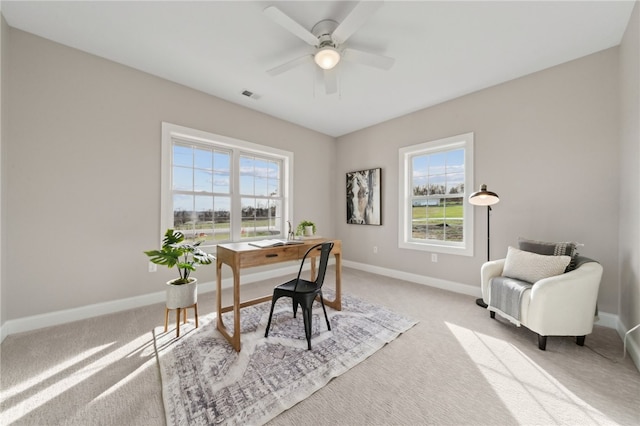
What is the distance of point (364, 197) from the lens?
15.0 ft

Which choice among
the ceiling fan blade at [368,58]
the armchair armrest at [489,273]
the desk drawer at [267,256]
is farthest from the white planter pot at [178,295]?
the armchair armrest at [489,273]

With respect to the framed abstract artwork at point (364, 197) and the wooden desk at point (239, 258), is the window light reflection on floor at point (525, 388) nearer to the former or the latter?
the wooden desk at point (239, 258)

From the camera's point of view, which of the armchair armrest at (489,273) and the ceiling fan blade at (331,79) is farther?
the armchair armrest at (489,273)

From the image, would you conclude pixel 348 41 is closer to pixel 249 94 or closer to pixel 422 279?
pixel 249 94

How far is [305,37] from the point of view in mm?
1976

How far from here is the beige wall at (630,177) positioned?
1884 millimetres

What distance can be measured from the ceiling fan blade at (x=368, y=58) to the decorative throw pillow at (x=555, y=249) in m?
2.32

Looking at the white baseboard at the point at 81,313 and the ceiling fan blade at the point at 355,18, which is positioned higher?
the ceiling fan blade at the point at 355,18

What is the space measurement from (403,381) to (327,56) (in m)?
2.64

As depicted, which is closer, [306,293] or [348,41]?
[306,293]

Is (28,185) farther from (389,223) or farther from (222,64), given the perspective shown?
(389,223)

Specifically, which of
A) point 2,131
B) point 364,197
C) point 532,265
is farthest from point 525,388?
point 2,131

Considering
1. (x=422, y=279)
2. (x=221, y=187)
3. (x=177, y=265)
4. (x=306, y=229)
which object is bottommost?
(x=422, y=279)

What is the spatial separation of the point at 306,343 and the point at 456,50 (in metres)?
3.17
